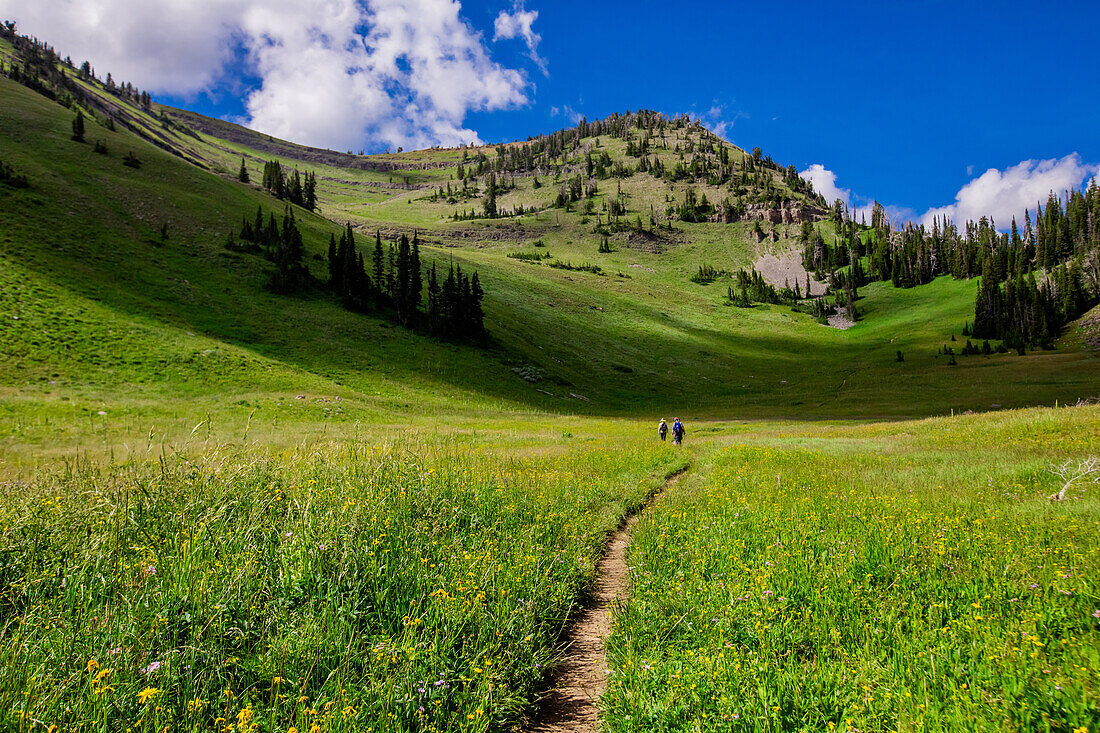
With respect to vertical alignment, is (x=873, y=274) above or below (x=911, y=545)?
above

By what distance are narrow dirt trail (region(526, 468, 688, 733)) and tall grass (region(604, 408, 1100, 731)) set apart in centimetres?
28

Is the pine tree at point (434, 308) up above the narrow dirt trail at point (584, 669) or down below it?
above

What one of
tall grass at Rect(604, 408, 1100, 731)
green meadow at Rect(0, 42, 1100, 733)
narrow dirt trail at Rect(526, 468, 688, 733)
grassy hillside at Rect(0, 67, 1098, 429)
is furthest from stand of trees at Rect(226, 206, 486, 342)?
tall grass at Rect(604, 408, 1100, 731)

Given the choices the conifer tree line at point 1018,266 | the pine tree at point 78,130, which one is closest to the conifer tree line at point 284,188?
the pine tree at point 78,130

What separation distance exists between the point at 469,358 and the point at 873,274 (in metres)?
195

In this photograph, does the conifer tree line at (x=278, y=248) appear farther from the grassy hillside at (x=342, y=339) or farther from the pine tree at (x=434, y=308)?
the pine tree at (x=434, y=308)

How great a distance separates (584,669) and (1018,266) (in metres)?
200

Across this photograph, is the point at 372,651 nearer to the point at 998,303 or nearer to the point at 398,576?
the point at 398,576

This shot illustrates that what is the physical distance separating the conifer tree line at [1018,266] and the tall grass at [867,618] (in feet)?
424

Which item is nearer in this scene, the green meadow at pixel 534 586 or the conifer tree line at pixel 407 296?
the green meadow at pixel 534 586

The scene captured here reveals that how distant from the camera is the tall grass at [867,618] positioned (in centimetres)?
344

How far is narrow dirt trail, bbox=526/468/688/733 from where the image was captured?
4.43 meters

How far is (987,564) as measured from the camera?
18.5 ft

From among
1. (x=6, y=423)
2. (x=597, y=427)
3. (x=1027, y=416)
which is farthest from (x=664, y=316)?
(x=6, y=423)
